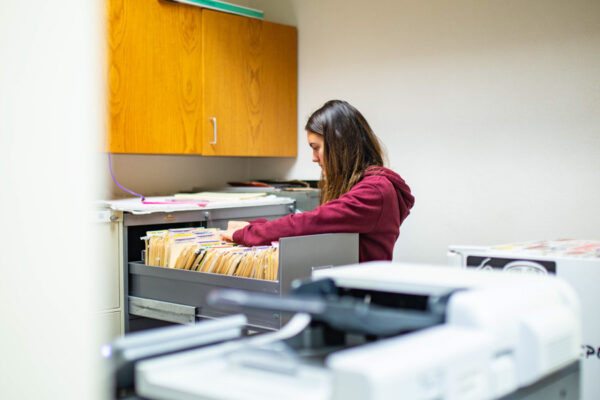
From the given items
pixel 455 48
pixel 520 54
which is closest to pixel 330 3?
pixel 455 48

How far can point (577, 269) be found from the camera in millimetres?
1391

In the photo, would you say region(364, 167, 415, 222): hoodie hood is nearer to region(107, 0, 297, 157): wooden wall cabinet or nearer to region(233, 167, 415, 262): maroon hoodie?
region(233, 167, 415, 262): maroon hoodie

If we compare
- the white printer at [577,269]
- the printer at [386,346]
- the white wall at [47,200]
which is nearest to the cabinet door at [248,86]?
the white printer at [577,269]

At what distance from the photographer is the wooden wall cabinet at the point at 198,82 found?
2.75m

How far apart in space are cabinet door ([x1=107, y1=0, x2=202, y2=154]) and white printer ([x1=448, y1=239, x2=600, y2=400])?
69.0 inches

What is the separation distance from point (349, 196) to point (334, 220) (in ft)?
0.32

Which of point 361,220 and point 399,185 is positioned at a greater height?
point 399,185

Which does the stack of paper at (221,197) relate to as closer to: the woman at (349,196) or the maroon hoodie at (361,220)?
the woman at (349,196)

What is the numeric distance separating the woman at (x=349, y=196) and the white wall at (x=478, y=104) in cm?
85

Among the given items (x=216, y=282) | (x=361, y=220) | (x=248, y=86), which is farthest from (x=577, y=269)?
(x=248, y=86)

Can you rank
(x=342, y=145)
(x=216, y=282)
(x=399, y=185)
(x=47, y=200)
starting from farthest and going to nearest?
(x=342, y=145)
(x=399, y=185)
(x=216, y=282)
(x=47, y=200)

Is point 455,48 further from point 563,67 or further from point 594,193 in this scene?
point 594,193

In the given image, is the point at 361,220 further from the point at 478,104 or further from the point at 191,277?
the point at 478,104

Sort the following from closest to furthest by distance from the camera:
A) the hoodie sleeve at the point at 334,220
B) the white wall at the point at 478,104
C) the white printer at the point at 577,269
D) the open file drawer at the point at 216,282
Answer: the white printer at the point at 577,269
the open file drawer at the point at 216,282
the hoodie sleeve at the point at 334,220
the white wall at the point at 478,104
